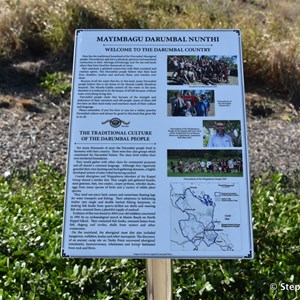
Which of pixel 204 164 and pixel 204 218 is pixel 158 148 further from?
pixel 204 218

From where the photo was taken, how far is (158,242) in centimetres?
308

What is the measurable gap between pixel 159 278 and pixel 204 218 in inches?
16.4

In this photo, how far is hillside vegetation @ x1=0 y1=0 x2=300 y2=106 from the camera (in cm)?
684

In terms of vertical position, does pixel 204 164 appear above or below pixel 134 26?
below

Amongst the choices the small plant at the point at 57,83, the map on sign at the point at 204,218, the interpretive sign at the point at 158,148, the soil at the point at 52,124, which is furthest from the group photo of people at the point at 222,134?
the small plant at the point at 57,83

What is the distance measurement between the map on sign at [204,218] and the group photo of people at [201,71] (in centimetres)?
58

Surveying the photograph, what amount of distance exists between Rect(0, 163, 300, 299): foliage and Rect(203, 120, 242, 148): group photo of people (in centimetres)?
89

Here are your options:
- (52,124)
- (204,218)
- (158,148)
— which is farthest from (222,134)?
(52,124)

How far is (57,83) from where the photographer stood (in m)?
6.76

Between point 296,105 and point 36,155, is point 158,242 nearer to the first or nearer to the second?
point 36,155

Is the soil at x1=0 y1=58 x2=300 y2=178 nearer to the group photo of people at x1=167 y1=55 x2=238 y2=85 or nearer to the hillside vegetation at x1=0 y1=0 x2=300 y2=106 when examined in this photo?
the hillside vegetation at x1=0 y1=0 x2=300 y2=106

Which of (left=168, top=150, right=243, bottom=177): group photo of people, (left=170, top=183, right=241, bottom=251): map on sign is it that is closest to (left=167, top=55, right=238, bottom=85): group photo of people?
(left=168, top=150, right=243, bottom=177): group photo of people

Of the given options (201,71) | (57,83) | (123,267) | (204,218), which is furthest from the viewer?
(57,83)

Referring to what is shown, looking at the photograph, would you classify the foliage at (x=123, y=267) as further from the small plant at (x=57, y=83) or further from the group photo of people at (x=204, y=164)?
the small plant at (x=57, y=83)
